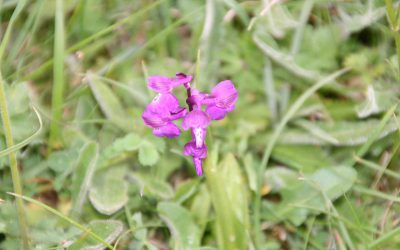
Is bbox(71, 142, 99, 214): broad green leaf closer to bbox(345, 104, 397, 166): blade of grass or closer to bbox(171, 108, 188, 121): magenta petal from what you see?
bbox(171, 108, 188, 121): magenta petal

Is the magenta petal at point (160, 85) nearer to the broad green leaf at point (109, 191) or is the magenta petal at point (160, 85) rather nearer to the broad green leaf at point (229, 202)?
the broad green leaf at point (229, 202)

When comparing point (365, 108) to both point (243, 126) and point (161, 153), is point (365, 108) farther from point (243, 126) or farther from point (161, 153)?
point (161, 153)

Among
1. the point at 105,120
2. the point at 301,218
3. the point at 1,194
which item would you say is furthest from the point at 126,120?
the point at 301,218

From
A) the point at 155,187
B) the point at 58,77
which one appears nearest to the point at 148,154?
the point at 155,187

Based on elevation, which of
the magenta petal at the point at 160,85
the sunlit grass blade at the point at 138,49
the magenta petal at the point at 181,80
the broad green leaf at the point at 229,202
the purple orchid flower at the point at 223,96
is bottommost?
the broad green leaf at the point at 229,202

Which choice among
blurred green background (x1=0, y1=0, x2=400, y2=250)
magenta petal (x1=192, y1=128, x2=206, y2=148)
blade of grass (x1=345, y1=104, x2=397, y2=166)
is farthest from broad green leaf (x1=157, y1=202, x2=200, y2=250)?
blade of grass (x1=345, y1=104, x2=397, y2=166)

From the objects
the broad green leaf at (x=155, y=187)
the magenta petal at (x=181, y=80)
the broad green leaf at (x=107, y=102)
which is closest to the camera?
the magenta petal at (x=181, y=80)

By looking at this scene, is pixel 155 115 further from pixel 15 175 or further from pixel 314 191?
pixel 314 191

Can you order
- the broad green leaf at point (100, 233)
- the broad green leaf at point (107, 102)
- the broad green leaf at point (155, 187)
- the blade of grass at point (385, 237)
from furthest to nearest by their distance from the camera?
1. the broad green leaf at point (107, 102)
2. the broad green leaf at point (155, 187)
3. the broad green leaf at point (100, 233)
4. the blade of grass at point (385, 237)

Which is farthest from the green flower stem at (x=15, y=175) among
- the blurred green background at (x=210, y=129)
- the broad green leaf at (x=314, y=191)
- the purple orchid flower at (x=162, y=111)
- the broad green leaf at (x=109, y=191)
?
the broad green leaf at (x=314, y=191)
